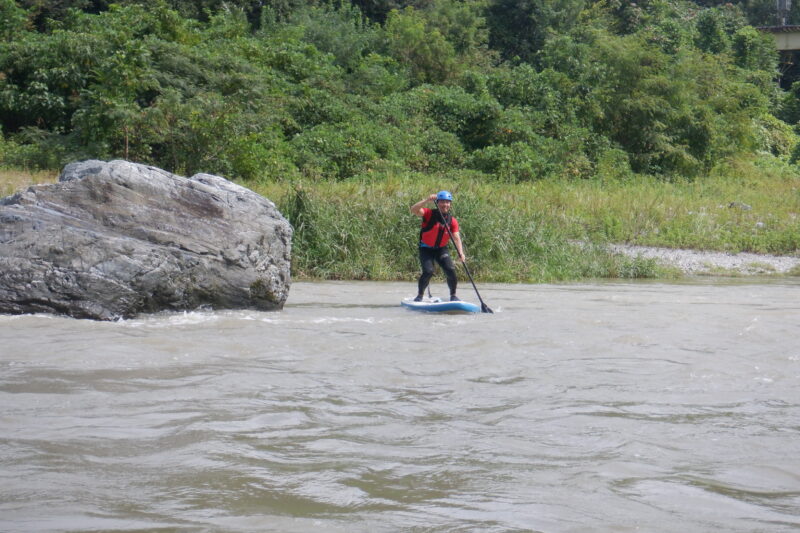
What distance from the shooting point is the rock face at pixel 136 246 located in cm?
927

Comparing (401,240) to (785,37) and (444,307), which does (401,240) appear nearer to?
(444,307)

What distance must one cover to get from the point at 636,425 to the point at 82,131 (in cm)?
1804

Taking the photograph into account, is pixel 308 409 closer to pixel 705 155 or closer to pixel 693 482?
pixel 693 482

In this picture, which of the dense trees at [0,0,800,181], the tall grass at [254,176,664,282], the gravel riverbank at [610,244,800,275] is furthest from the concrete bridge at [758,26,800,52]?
the tall grass at [254,176,664,282]

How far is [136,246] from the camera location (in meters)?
9.65

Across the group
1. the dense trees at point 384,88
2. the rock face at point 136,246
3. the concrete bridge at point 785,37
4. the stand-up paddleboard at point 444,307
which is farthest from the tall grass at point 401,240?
the concrete bridge at point 785,37

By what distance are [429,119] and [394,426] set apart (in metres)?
22.2

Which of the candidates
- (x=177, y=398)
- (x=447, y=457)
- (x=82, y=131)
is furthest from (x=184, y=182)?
(x=82, y=131)

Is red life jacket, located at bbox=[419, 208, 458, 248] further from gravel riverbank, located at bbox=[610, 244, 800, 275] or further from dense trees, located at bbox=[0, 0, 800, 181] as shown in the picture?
dense trees, located at bbox=[0, 0, 800, 181]

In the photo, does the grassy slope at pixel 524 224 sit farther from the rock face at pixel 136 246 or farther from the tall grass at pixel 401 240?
the rock face at pixel 136 246

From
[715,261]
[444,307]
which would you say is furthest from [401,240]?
[715,261]

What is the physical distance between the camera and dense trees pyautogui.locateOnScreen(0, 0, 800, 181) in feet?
69.5

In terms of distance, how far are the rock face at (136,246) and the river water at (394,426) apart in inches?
13.0

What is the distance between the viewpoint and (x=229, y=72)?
930 inches
